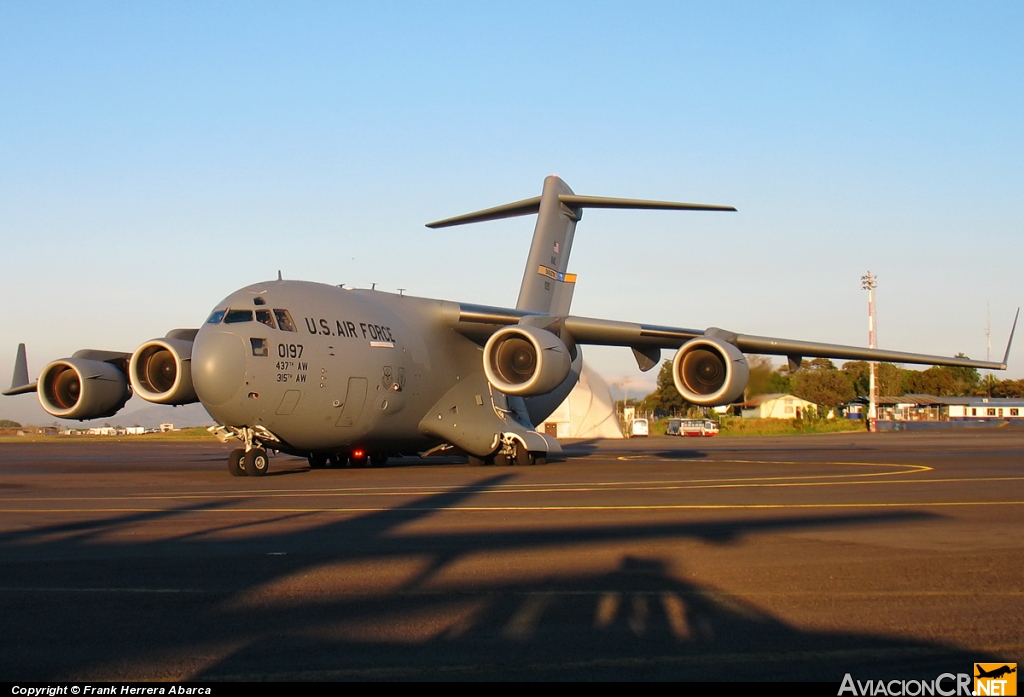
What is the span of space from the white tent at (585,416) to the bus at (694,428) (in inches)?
210

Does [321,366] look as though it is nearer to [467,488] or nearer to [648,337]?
[467,488]

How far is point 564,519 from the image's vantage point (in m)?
10.0

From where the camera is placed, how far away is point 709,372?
64.1 ft

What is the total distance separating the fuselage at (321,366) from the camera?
16.7 meters

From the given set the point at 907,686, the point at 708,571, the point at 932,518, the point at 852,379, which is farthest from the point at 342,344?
the point at 852,379

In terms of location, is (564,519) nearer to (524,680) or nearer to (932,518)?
(932,518)

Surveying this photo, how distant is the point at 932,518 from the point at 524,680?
23.8 feet

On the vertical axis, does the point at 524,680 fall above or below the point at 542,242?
below

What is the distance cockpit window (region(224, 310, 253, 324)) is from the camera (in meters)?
17.1

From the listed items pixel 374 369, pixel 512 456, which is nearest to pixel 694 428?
pixel 512 456

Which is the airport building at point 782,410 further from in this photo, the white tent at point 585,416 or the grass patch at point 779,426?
the white tent at point 585,416

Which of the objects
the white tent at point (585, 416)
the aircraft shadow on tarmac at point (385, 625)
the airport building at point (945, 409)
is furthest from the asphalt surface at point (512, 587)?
the airport building at point (945, 409)

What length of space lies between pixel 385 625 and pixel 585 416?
51.8 meters

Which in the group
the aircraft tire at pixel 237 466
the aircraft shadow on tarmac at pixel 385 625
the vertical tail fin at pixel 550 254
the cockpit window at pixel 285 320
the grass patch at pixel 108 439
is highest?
the vertical tail fin at pixel 550 254
